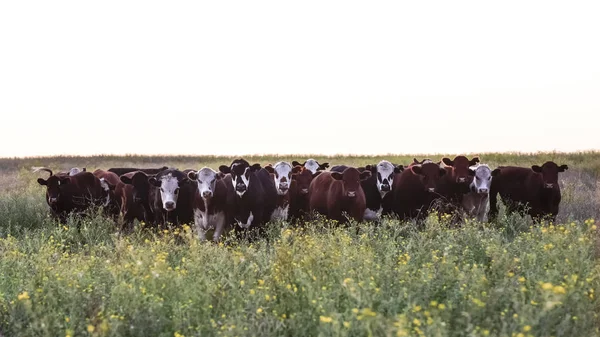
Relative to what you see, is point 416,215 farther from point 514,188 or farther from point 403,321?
point 403,321

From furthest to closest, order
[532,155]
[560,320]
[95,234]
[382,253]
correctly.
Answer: [532,155]
[95,234]
[382,253]
[560,320]

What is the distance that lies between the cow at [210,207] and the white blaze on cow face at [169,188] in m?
0.46

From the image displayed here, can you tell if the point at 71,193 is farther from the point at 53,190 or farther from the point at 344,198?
the point at 344,198

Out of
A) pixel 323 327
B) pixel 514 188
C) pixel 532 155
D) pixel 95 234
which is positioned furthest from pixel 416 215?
pixel 532 155

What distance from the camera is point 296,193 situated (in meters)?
17.3

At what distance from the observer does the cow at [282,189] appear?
50.7 ft

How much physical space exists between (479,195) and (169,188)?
6.94 m

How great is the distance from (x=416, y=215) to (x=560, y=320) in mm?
9482

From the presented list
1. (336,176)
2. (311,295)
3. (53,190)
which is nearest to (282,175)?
(336,176)

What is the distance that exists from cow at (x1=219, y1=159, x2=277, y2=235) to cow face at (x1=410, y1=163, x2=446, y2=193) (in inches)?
144

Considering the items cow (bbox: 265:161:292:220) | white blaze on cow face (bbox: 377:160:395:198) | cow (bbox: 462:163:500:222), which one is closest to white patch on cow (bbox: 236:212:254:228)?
cow (bbox: 265:161:292:220)

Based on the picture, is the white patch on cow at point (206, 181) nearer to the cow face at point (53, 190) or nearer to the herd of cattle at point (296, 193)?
the herd of cattle at point (296, 193)

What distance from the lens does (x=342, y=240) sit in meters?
10.2

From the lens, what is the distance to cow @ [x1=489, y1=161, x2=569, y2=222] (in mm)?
17078
